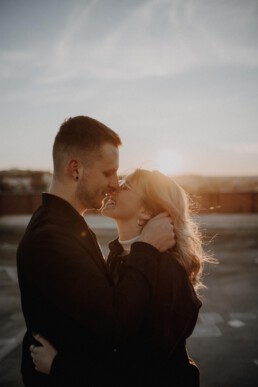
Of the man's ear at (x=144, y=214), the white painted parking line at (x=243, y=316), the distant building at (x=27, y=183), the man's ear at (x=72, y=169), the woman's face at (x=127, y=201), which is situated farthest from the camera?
the distant building at (x=27, y=183)

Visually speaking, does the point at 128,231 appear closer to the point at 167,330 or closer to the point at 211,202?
the point at 167,330

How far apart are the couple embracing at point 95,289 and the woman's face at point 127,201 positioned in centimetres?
25

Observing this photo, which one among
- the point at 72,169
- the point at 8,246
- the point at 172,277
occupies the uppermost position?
the point at 72,169

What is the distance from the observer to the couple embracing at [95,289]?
1.75 meters

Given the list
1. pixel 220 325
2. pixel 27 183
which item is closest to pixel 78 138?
pixel 220 325

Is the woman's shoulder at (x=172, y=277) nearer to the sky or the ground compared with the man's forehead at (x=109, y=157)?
nearer to the ground

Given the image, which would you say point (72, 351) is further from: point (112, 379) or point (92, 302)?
point (92, 302)

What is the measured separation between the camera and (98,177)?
240 cm

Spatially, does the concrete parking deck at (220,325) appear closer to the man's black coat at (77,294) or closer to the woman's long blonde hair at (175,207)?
the woman's long blonde hair at (175,207)

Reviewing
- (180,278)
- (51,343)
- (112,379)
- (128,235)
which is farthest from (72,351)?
(128,235)

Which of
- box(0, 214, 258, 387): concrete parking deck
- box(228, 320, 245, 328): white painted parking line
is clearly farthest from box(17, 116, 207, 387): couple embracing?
box(228, 320, 245, 328): white painted parking line

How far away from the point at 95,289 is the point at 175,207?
1182 mm

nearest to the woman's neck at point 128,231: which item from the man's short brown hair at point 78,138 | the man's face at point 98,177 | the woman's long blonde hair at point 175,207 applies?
the woman's long blonde hair at point 175,207

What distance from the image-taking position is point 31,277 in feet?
5.98
